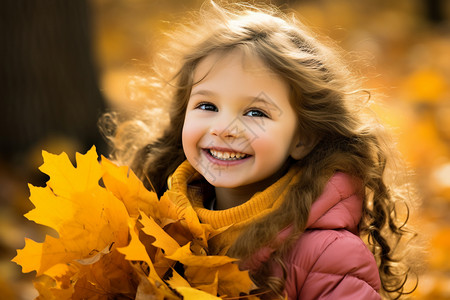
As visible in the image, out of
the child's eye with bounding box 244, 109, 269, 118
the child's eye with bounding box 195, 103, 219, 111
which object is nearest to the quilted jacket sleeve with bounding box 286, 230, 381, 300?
the child's eye with bounding box 244, 109, 269, 118

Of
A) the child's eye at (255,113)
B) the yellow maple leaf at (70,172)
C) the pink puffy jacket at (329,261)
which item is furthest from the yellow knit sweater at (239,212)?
the yellow maple leaf at (70,172)

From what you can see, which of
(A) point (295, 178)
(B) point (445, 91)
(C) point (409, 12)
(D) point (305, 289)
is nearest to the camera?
(D) point (305, 289)

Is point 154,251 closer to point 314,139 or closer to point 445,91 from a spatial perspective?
point 314,139

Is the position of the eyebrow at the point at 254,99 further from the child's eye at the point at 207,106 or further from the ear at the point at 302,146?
the ear at the point at 302,146

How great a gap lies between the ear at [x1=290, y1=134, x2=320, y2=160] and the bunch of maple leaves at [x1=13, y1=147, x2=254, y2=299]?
0.40m

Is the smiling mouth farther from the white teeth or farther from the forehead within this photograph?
the forehead

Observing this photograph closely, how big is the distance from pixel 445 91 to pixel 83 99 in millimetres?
3261

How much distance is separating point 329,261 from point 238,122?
1.67ft

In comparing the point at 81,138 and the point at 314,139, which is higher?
the point at 314,139

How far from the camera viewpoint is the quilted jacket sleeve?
182 cm

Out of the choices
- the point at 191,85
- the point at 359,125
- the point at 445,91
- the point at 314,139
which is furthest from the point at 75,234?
the point at 445,91

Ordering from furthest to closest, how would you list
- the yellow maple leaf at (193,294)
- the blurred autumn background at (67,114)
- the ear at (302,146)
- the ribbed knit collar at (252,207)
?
1. the blurred autumn background at (67,114)
2. the ear at (302,146)
3. the ribbed knit collar at (252,207)
4. the yellow maple leaf at (193,294)

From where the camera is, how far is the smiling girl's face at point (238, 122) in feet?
6.35

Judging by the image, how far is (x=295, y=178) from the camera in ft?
6.75
